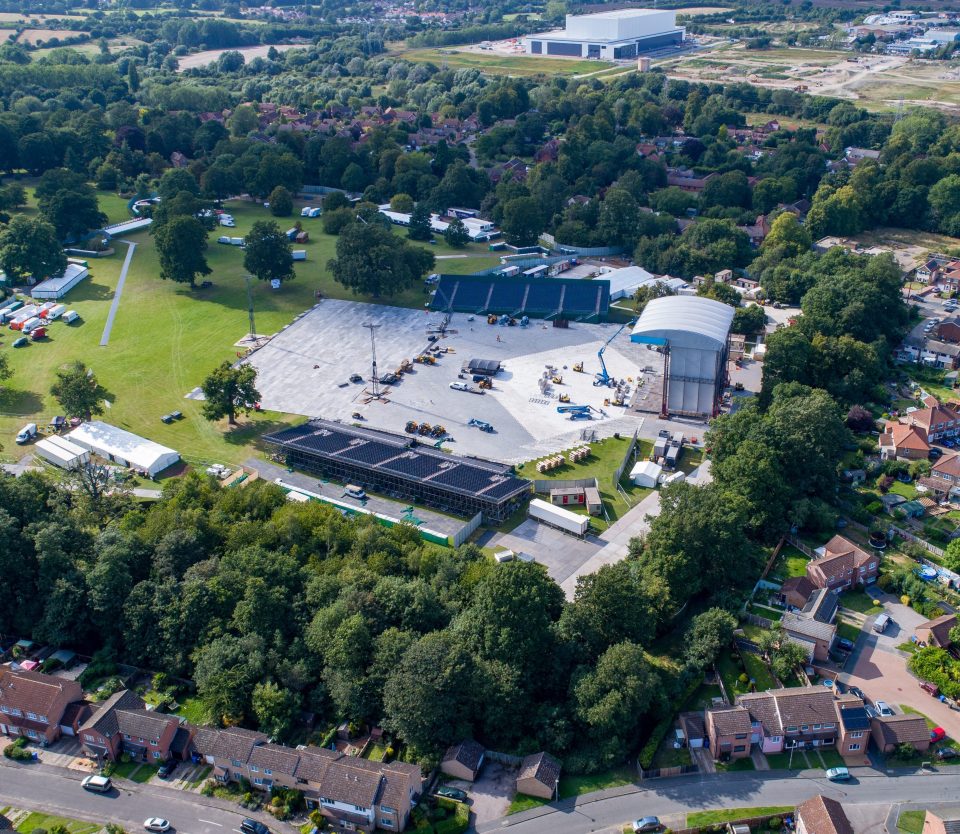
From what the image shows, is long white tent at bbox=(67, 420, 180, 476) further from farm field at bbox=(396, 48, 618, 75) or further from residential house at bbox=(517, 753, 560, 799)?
farm field at bbox=(396, 48, 618, 75)

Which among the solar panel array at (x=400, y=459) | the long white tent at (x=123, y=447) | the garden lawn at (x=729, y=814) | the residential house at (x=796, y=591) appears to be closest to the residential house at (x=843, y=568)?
the residential house at (x=796, y=591)

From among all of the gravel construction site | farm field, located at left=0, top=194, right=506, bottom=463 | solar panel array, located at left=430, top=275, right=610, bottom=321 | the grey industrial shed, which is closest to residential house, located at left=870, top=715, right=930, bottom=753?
the gravel construction site

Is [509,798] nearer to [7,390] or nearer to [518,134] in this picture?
[7,390]

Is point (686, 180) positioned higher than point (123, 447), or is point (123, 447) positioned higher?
point (686, 180)

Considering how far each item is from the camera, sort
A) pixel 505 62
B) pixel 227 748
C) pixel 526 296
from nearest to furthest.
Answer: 1. pixel 227 748
2. pixel 526 296
3. pixel 505 62

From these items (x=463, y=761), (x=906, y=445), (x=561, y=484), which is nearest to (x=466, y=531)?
(x=561, y=484)

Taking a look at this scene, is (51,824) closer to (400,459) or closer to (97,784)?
(97,784)

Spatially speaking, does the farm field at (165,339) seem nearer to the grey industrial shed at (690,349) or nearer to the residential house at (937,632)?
the grey industrial shed at (690,349)
